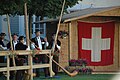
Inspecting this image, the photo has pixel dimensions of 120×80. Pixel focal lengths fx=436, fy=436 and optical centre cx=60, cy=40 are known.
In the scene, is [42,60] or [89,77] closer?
[42,60]

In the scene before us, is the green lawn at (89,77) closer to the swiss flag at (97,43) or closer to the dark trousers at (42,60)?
the dark trousers at (42,60)

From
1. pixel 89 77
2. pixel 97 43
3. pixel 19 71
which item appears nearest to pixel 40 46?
pixel 89 77

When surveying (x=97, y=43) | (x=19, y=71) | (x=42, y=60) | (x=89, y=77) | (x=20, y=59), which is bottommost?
(x=89, y=77)

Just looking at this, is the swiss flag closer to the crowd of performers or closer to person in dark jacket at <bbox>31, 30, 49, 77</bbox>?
the crowd of performers

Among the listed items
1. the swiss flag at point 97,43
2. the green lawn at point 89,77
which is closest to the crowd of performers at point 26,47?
the green lawn at point 89,77

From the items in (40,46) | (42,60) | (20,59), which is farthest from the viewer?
(40,46)

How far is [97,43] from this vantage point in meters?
20.1

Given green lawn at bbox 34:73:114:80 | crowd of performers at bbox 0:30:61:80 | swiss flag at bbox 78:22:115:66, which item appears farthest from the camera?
swiss flag at bbox 78:22:115:66

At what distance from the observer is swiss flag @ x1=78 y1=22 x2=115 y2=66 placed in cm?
1991

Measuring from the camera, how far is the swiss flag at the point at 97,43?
65.3 ft

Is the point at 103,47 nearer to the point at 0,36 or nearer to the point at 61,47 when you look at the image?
the point at 61,47

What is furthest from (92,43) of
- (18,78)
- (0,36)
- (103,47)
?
(18,78)

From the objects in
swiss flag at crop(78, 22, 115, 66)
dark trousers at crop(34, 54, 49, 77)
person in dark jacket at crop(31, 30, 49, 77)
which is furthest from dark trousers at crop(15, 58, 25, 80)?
swiss flag at crop(78, 22, 115, 66)

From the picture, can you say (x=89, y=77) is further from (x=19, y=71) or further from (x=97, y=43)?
(x=19, y=71)
